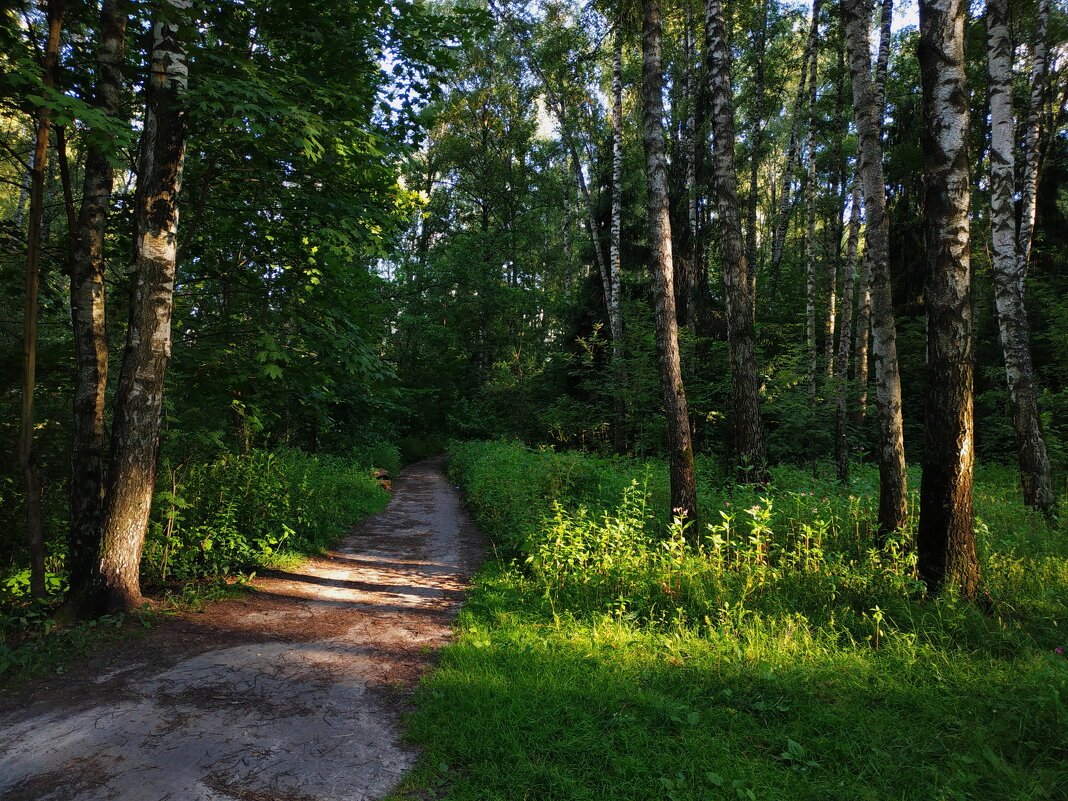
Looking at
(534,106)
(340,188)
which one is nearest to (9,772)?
(340,188)

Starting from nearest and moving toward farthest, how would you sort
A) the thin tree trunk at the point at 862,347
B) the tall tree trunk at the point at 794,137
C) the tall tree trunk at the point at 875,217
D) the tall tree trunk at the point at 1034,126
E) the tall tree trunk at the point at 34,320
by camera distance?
1. the tall tree trunk at the point at 34,320
2. the tall tree trunk at the point at 875,217
3. the tall tree trunk at the point at 1034,126
4. the thin tree trunk at the point at 862,347
5. the tall tree trunk at the point at 794,137

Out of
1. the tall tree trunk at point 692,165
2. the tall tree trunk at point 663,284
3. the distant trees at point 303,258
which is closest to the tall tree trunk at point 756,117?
the tall tree trunk at point 692,165

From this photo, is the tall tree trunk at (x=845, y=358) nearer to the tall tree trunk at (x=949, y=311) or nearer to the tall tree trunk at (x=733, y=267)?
the tall tree trunk at (x=733, y=267)

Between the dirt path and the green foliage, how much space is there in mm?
646

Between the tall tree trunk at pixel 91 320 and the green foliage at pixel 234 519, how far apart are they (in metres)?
0.64

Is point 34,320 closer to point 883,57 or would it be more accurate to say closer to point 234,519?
point 234,519

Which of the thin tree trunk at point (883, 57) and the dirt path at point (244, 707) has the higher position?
the thin tree trunk at point (883, 57)

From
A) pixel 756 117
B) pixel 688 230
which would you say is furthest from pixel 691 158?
pixel 756 117

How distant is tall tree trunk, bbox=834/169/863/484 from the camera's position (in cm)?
1073

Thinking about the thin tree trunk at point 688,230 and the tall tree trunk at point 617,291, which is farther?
the thin tree trunk at point 688,230

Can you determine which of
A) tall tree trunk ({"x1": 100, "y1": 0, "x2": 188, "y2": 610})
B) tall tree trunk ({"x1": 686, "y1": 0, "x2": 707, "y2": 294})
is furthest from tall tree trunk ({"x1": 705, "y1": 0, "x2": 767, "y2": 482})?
tall tree trunk ({"x1": 686, "y1": 0, "x2": 707, "y2": 294})

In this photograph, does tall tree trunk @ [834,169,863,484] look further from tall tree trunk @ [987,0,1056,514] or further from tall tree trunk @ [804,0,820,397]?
tall tree trunk @ [987,0,1056,514]

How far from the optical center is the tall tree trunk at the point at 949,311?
4.21 metres

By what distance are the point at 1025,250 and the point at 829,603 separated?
9715mm
